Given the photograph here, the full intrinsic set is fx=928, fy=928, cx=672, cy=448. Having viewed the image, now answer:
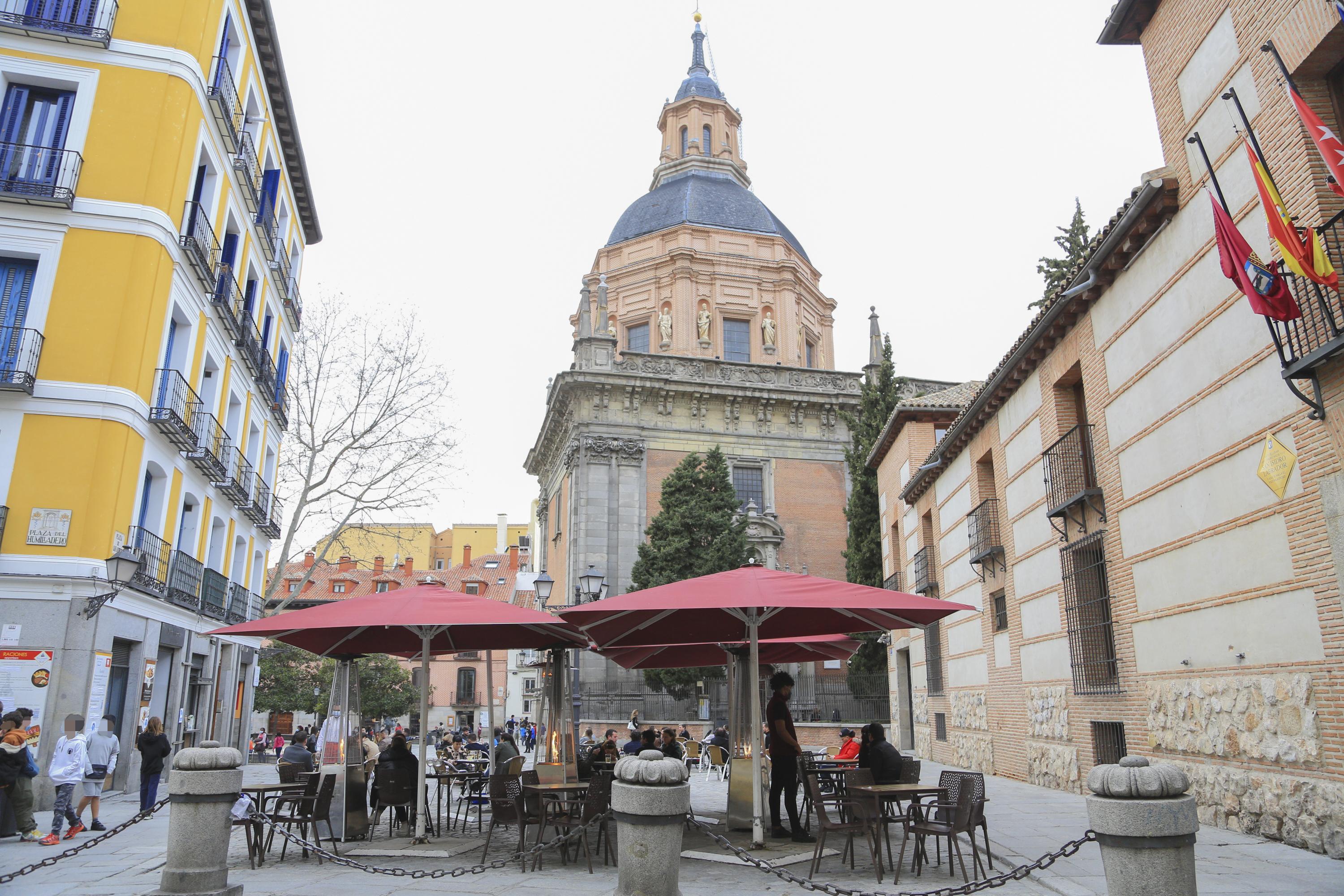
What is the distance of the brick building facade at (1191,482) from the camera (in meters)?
Answer: 7.63

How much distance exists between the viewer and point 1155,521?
10336mm

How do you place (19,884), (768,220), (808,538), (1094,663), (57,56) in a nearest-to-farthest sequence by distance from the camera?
(19,884)
(1094,663)
(57,56)
(808,538)
(768,220)

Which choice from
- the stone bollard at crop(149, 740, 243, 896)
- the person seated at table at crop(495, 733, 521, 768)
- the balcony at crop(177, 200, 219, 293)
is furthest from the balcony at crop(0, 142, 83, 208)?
the stone bollard at crop(149, 740, 243, 896)

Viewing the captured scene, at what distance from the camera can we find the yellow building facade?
13.8 metres

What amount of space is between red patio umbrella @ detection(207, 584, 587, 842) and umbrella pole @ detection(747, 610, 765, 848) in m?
2.11

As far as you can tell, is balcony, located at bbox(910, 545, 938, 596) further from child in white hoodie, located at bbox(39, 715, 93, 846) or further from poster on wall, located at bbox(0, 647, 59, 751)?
poster on wall, located at bbox(0, 647, 59, 751)

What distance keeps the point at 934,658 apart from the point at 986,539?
4.71 meters

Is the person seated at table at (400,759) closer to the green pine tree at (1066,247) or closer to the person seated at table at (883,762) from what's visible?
the person seated at table at (883,762)

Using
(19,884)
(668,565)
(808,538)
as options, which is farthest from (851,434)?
(19,884)

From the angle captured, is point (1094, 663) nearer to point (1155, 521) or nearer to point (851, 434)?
point (1155, 521)

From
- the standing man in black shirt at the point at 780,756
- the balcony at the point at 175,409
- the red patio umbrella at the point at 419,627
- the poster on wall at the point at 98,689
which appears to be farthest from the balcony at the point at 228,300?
the standing man in black shirt at the point at 780,756

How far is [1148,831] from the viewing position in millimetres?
5160

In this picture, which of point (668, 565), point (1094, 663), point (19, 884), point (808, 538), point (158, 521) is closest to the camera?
point (19, 884)

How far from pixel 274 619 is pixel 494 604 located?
7.03 feet
